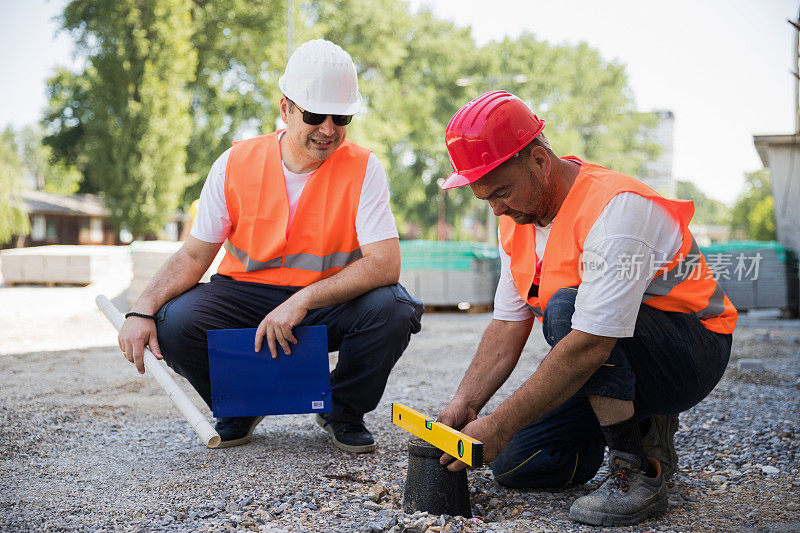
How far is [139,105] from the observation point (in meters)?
21.3

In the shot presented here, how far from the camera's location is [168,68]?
21.6 metres

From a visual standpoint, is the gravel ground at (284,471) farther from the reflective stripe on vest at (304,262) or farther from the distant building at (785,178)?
the distant building at (785,178)

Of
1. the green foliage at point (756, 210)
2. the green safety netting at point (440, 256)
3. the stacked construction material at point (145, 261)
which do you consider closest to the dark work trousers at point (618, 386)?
the stacked construction material at point (145, 261)

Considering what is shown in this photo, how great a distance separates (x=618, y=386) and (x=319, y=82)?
70.0 inches

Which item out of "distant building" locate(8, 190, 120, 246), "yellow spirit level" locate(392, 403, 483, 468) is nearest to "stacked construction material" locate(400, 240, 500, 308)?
"yellow spirit level" locate(392, 403, 483, 468)

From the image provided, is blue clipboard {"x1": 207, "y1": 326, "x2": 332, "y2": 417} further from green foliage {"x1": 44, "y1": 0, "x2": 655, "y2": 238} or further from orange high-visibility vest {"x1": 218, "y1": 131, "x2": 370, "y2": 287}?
green foliage {"x1": 44, "y1": 0, "x2": 655, "y2": 238}

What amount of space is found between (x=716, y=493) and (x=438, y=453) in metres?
Answer: 1.16

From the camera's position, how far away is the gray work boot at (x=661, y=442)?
8.45 feet

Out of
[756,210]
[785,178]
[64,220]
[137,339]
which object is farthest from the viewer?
[64,220]

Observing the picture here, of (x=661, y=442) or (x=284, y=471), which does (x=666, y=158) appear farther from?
(x=284, y=471)

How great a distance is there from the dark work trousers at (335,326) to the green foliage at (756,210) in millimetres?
19691

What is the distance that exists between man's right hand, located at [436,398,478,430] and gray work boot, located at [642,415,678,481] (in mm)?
673

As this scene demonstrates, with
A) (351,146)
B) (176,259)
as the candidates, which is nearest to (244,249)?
(176,259)

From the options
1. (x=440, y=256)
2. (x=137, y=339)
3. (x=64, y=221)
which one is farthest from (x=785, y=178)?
(x=64, y=221)
